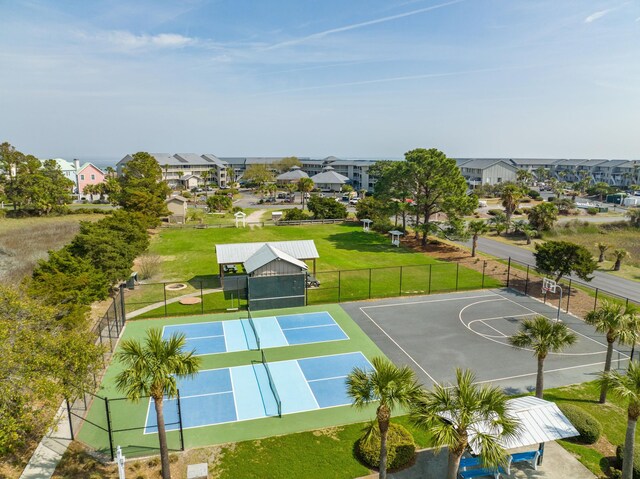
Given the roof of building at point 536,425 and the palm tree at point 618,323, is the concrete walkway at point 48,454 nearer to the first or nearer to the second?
the roof of building at point 536,425

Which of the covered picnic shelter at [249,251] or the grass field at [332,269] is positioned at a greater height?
the covered picnic shelter at [249,251]

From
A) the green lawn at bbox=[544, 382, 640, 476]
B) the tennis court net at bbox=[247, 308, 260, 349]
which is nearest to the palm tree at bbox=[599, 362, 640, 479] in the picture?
the green lawn at bbox=[544, 382, 640, 476]

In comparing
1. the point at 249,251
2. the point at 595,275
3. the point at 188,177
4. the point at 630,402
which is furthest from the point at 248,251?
the point at 188,177

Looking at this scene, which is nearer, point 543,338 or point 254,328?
point 543,338

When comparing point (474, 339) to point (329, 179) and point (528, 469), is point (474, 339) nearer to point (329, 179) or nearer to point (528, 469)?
point (528, 469)

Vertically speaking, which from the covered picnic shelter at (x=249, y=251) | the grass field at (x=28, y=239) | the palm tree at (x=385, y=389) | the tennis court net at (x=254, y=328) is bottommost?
the tennis court net at (x=254, y=328)

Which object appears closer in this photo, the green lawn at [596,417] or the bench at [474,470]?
the bench at [474,470]

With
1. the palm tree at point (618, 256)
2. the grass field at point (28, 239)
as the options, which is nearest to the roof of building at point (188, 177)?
the grass field at point (28, 239)
